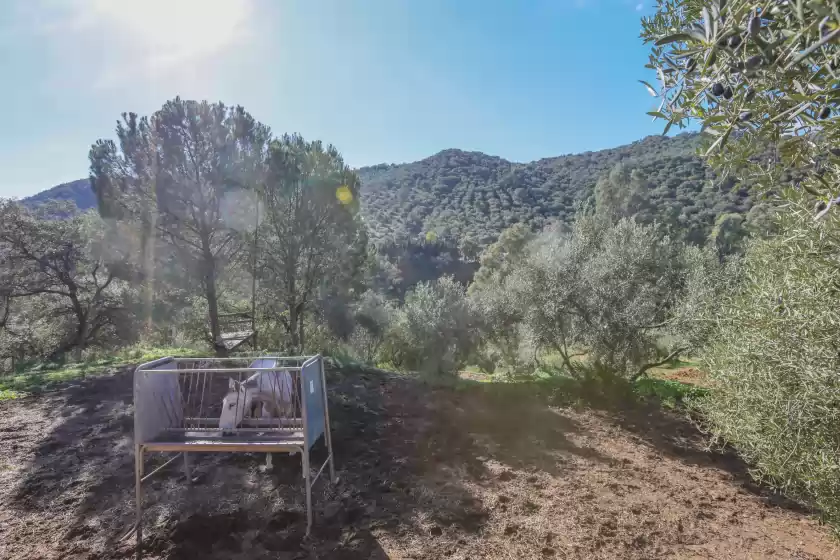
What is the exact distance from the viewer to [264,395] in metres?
4.08

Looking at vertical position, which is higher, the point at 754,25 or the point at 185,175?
the point at 185,175

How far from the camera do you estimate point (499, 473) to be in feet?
15.4

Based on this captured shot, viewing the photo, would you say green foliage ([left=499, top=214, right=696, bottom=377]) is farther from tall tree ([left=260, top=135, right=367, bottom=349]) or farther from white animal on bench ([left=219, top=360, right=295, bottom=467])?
white animal on bench ([left=219, top=360, right=295, bottom=467])

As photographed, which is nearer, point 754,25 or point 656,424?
point 754,25

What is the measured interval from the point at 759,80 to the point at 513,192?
48.8 m

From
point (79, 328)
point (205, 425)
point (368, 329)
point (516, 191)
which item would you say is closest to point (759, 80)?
point (205, 425)

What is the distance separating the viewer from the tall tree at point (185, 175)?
376 inches

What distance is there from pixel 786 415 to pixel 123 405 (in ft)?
26.2

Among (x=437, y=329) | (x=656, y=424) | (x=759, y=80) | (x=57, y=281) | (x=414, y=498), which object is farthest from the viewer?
(x=57, y=281)

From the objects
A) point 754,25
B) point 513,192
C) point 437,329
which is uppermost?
point 513,192

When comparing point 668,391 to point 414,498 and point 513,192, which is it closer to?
point 414,498

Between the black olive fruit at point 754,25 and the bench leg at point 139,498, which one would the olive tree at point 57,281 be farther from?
the black olive fruit at point 754,25

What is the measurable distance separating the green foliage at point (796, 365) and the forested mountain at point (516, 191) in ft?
83.7

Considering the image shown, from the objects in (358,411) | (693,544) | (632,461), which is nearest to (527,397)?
(632,461)
